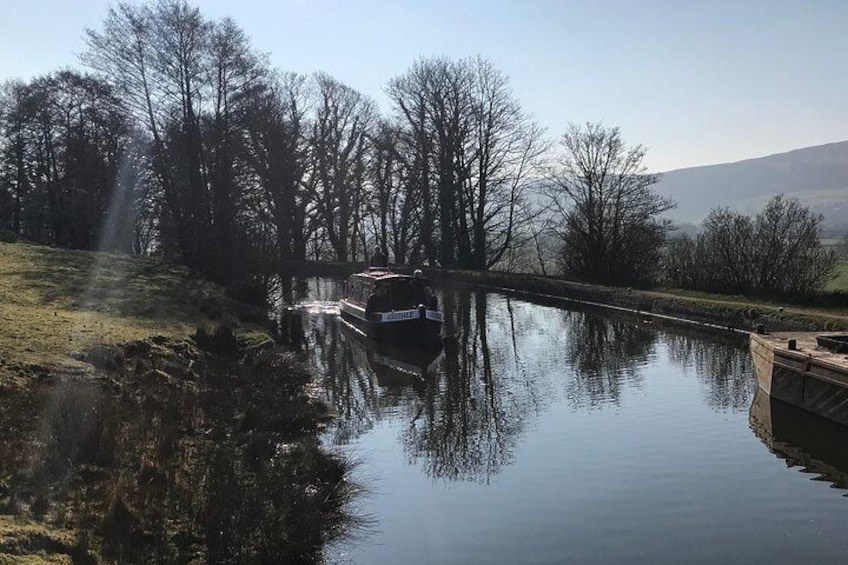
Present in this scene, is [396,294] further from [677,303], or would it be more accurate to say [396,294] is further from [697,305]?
[697,305]

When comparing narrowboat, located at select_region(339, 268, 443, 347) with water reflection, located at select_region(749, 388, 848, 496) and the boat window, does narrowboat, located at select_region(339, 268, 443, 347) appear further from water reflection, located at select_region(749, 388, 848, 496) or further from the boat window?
water reflection, located at select_region(749, 388, 848, 496)

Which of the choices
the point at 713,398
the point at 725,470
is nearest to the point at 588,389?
the point at 713,398

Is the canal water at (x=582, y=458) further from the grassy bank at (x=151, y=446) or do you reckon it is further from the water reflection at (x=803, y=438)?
the grassy bank at (x=151, y=446)

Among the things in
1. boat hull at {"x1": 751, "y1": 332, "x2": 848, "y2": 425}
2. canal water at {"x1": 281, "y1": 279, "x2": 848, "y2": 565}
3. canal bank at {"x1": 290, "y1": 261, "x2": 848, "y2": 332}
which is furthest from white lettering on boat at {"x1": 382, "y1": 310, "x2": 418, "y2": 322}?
boat hull at {"x1": 751, "y1": 332, "x2": 848, "y2": 425}

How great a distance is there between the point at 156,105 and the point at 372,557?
29.3m

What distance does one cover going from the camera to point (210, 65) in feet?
104

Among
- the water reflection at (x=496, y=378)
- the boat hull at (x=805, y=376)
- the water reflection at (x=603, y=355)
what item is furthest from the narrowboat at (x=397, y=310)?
the boat hull at (x=805, y=376)

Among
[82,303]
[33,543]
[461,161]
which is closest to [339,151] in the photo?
[461,161]

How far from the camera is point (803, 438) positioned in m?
12.5

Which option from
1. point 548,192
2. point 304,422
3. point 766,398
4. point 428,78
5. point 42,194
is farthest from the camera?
point 428,78

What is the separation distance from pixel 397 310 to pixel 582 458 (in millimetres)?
14261

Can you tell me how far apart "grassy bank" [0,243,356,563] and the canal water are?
882 millimetres

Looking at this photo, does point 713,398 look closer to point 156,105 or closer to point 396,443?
point 396,443

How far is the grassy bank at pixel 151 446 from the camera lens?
21.9ft
